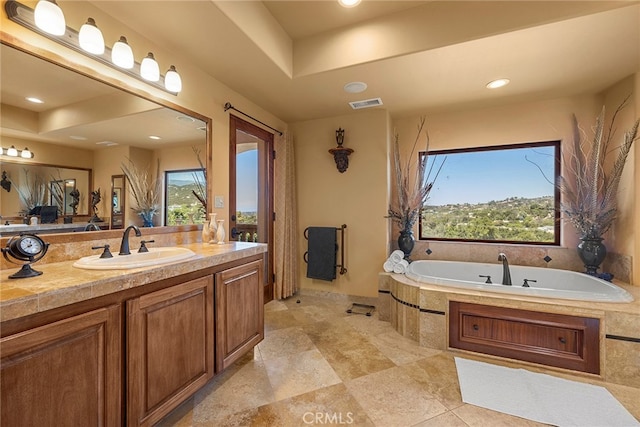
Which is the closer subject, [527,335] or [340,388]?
[340,388]

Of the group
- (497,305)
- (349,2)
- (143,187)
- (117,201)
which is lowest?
(497,305)

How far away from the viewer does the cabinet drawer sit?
185 centimetres

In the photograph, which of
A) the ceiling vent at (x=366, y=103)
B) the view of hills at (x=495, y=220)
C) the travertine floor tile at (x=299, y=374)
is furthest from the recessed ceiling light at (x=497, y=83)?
the travertine floor tile at (x=299, y=374)

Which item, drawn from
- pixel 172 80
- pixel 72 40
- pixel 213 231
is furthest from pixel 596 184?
pixel 72 40

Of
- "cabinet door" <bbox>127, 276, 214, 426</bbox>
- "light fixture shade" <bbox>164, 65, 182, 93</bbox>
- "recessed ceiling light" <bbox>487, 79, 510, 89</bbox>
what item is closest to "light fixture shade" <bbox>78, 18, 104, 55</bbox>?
"light fixture shade" <bbox>164, 65, 182, 93</bbox>

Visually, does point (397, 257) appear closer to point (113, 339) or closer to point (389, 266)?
point (389, 266)

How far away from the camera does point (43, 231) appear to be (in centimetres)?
140

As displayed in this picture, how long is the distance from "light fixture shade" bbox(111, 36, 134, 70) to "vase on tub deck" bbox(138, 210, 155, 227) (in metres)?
0.93

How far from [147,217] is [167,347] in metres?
0.97

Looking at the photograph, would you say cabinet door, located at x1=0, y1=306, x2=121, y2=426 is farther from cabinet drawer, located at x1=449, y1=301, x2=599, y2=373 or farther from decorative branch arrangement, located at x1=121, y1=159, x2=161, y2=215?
cabinet drawer, located at x1=449, y1=301, x2=599, y2=373

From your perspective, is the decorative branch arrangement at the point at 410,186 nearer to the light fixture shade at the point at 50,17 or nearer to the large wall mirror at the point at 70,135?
the large wall mirror at the point at 70,135

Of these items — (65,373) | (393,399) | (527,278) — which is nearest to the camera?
(65,373)

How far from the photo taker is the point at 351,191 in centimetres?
339

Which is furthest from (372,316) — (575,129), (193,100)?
(575,129)
